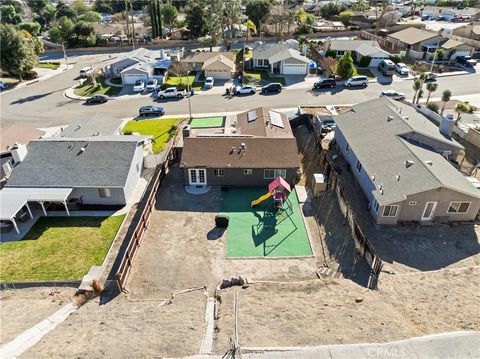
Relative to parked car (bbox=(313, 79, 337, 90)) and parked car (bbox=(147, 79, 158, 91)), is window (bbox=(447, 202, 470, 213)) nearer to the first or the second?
parked car (bbox=(313, 79, 337, 90))

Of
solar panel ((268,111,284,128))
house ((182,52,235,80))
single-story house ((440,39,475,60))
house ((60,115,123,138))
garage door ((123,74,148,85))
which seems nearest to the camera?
house ((60,115,123,138))

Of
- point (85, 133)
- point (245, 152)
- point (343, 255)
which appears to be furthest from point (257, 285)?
point (85, 133)

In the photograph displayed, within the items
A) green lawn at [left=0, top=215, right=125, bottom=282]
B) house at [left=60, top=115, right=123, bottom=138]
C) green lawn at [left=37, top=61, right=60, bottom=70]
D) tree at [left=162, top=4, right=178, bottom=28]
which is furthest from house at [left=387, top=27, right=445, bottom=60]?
green lawn at [left=37, top=61, right=60, bottom=70]

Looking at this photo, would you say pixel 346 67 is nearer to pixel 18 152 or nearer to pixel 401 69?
pixel 401 69

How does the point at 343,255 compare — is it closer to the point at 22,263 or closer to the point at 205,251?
the point at 205,251

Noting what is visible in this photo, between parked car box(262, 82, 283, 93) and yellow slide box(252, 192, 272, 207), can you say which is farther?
parked car box(262, 82, 283, 93)
